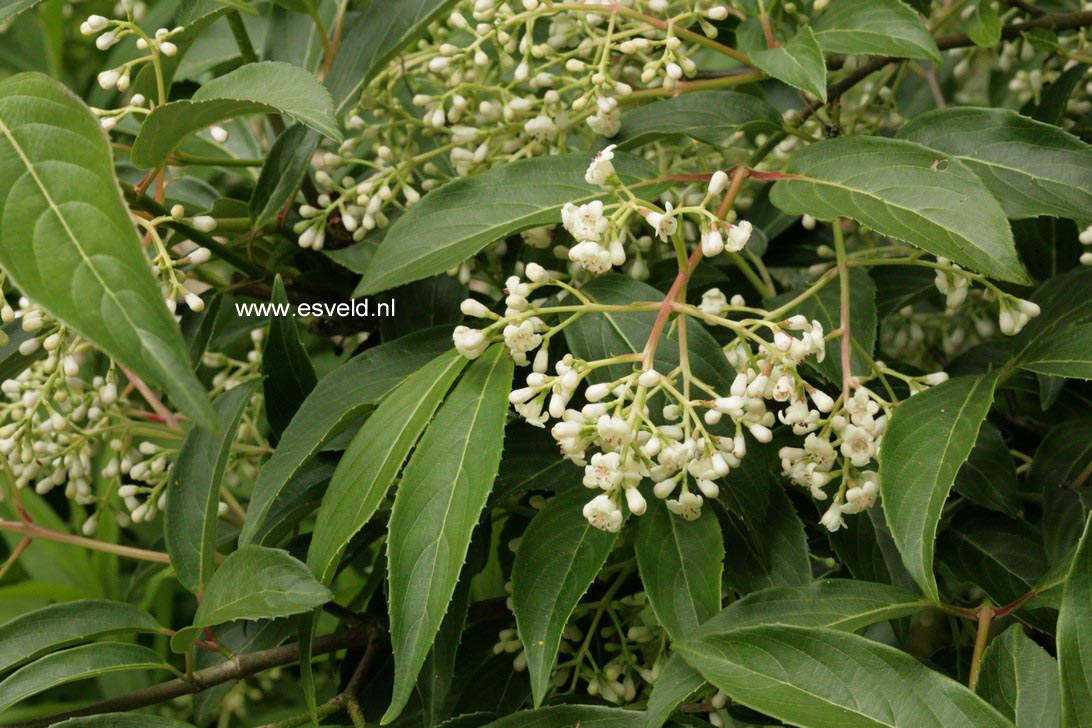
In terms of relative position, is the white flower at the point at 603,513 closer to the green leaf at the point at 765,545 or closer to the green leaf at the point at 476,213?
the green leaf at the point at 765,545

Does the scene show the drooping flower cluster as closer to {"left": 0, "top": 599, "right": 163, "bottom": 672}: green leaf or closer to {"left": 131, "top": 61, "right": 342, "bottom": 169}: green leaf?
{"left": 131, "top": 61, "right": 342, "bottom": 169}: green leaf

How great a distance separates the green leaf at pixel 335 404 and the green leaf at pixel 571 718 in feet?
0.86

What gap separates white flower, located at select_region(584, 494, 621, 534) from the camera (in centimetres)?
76

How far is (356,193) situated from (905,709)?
74 cm

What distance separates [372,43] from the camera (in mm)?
1070

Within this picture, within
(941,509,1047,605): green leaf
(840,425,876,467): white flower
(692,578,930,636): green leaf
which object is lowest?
(941,509,1047,605): green leaf

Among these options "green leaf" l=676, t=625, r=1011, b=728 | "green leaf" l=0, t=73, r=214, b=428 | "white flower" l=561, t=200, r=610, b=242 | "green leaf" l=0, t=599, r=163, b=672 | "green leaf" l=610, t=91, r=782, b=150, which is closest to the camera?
"green leaf" l=0, t=73, r=214, b=428

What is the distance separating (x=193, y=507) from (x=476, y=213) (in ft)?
1.26

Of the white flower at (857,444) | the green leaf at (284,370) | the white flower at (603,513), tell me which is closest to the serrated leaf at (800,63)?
the white flower at (857,444)

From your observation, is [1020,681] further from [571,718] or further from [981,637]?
[571,718]

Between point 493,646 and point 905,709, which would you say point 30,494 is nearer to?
point 493,646

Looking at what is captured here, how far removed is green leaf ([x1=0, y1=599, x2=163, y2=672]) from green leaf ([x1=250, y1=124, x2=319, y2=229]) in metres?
0.41

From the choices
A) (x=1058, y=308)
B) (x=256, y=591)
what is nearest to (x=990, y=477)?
(x=1058, y=308)

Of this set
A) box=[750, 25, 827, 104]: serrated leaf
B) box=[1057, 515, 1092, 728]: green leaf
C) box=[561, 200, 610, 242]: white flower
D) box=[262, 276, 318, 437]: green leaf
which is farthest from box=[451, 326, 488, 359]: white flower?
box=[1057, 515, 1092, 728]: green leaf
